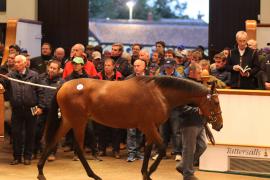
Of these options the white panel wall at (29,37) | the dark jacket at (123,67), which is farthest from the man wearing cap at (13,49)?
the dark jacket at (123,67)

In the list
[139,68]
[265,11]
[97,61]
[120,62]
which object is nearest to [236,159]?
[139,68]

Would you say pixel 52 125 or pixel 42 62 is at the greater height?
pixel 42 62

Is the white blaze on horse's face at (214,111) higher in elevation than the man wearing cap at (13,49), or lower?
lower

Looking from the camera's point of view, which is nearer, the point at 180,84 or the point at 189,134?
the point at 180,84

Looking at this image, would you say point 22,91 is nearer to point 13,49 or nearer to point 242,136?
point 13,49

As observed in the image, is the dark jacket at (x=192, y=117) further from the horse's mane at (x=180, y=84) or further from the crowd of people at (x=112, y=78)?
the horse's mane at (x=180, y=84)

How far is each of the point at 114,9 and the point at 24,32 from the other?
5.99 m

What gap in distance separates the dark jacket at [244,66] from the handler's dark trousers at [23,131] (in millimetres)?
2739

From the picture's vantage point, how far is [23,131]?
824 centimetres

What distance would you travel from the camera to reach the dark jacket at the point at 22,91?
8031mm

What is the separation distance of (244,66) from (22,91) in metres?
2.94

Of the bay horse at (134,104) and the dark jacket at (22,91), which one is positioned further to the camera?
the dark jacket at (22,91)

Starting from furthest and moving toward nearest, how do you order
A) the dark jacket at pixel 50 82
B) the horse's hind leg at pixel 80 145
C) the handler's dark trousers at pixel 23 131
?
1. the dark jacket at pixel 50 82
2. the handler's dark trousers at pixel 23 131
3. the horse's hind leg at pixel 80 145

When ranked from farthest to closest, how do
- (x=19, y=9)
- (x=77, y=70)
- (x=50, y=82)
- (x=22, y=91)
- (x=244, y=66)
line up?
(x=19, y=9) < (x=50, y=82) < (x=77, y=70) < (x=22, y=91) < (x=244, y=66)
